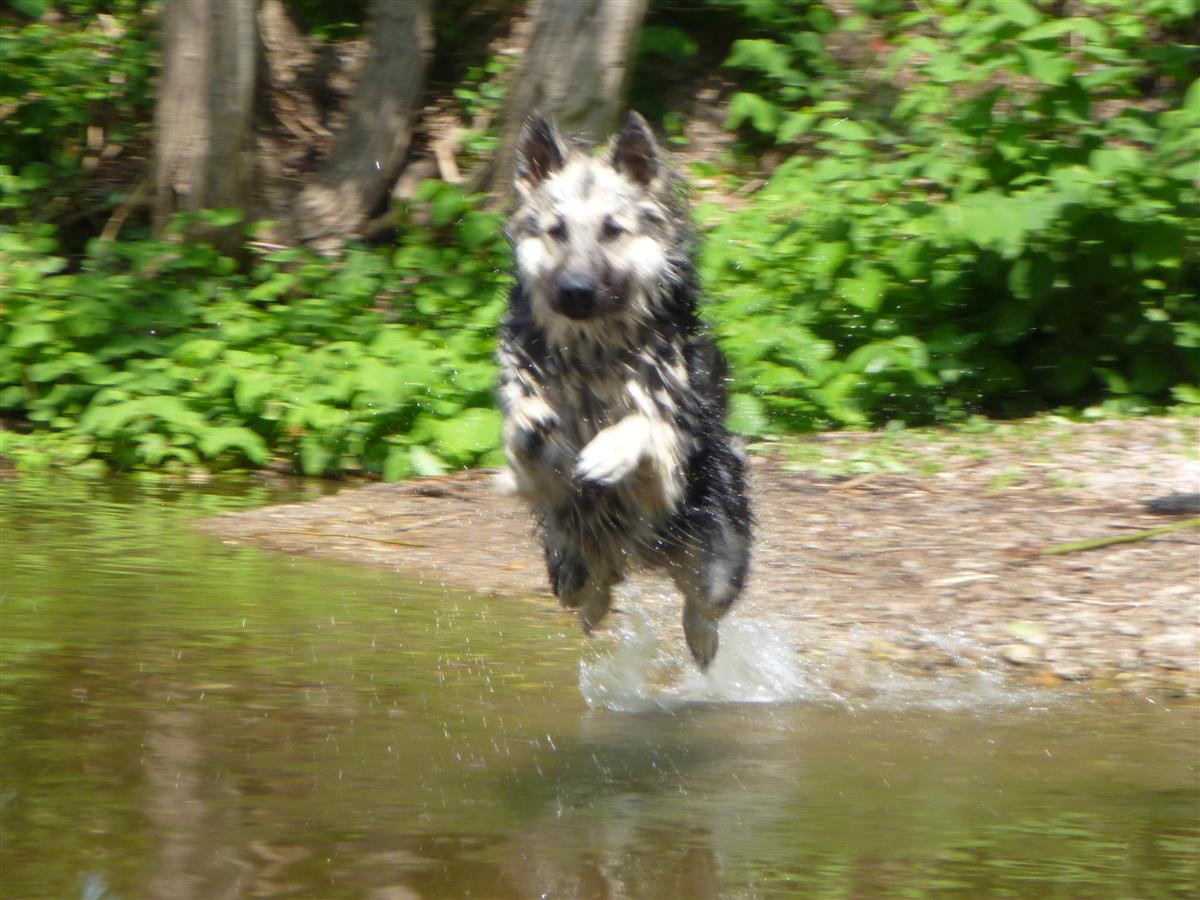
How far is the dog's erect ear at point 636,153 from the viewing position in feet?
16.1

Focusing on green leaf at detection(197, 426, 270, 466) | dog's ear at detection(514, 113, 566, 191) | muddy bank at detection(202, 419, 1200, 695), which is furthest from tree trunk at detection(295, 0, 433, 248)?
dog's ear at detection(514, 113, 566, 191)

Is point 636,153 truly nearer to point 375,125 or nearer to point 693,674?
point 693,674

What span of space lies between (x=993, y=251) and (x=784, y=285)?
4.57 feet

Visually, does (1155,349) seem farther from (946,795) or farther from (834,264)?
(946,795)

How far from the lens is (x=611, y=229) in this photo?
4832 millimetres

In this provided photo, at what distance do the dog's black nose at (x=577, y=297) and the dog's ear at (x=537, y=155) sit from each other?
0.53 metres

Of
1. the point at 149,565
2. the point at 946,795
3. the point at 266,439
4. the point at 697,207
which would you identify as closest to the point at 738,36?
the point at 697,207

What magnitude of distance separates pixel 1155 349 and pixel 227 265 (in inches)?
229

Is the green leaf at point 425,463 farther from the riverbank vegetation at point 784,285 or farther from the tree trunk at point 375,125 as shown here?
the tree trunk at point 375,125

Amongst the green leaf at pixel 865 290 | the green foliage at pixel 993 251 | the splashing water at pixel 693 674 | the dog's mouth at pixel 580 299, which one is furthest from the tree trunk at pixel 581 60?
the dog's mouth at pixel 580 299

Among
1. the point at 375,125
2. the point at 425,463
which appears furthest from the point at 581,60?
the point at 425,463

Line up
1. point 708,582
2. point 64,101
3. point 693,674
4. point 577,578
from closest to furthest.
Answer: point 577,578, point 708,582, point 693,674, point 64,101

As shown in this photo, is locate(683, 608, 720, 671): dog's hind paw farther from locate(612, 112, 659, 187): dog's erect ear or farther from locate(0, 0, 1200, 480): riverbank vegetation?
locate(0, 0, 1200, 480): riverbank vegetation

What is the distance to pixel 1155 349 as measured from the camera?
365 inches
